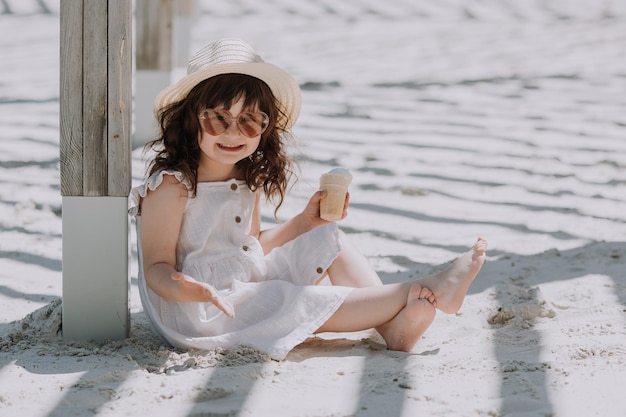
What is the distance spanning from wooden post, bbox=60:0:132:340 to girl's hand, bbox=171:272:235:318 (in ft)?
0.83

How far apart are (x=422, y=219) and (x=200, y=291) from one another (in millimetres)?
1747

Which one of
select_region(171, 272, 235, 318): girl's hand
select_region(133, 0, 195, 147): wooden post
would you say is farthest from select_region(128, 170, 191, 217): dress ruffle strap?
select_region(133, 0, 195, 147): wooden post

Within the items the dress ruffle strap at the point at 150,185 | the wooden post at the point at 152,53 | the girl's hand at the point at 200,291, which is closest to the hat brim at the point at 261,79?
the dress ruffle strap at the point at 150,185

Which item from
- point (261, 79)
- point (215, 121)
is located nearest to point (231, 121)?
point (215, 121)

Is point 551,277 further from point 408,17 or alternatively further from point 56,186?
point 408,17

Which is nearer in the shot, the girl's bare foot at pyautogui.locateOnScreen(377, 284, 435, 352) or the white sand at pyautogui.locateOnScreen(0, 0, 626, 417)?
the white sand at pyautogui.locateOnScreen(0, 0, 626, 417)

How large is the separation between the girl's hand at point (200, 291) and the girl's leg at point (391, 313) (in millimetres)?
324

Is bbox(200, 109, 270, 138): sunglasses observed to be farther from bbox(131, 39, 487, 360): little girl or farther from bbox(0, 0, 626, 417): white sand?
bbox(0, 0, 626, 417): white sand

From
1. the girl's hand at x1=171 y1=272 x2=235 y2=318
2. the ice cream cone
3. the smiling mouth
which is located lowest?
the girl's hand at x1=171 y1=272 x2=235 y2=318

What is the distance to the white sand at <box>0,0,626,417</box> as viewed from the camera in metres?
2.08

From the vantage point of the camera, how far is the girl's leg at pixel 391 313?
2438 millimetres

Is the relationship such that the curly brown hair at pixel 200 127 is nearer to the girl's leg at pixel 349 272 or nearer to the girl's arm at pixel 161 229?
the girl's arm at pixel 161 229

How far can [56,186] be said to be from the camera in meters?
4.26

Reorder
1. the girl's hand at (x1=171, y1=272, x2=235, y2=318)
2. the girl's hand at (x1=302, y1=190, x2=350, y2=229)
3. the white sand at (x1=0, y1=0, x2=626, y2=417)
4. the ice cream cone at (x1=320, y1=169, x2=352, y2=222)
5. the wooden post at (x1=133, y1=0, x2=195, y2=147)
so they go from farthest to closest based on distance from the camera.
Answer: the wooden post at (x1=133, y1=0, x2=195, y2=147), the girl's hand at (x1=302, y1=190, x2=350, y2=229), the ice cream cone at (x1=320, y1=169, x2=352, y2=222), the girl's hand at (x1=171, y1=272, x2=235, y2=318), the white sand at (x1=0, y1=0, x2=626, y2=417)
